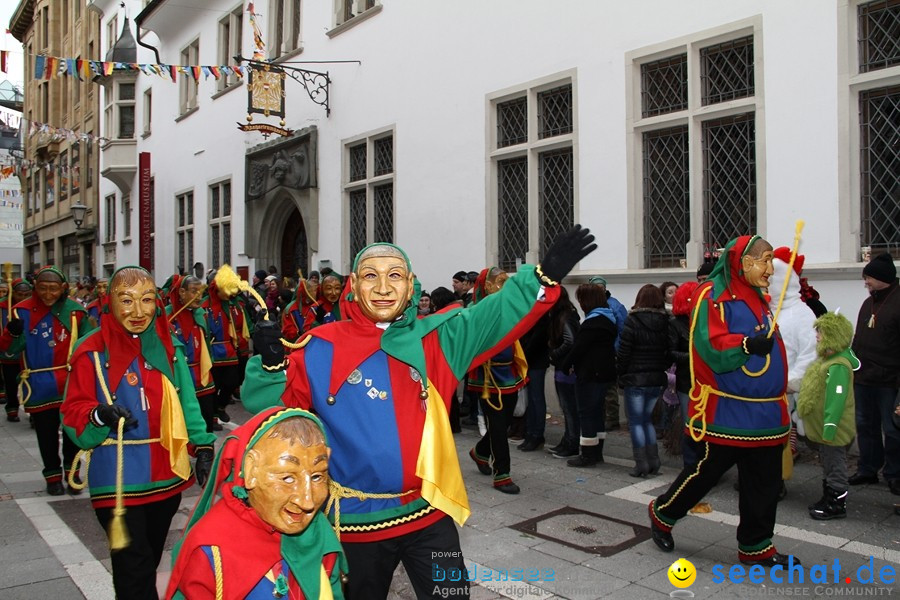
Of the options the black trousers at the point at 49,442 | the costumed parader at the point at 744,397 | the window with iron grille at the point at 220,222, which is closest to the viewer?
the costumed parader at the point at 744,397

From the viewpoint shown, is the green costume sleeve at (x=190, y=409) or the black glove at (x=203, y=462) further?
the green costume sleeve at (x=190, y=409)

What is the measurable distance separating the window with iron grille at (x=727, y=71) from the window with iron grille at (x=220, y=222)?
44.1ft

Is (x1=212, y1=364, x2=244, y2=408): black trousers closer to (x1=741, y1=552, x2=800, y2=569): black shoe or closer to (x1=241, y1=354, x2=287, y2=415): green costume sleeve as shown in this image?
(x1=241, y1=354, x2=287, y2=415): green costume sleeve

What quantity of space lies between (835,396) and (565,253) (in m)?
3.74

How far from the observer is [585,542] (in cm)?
524

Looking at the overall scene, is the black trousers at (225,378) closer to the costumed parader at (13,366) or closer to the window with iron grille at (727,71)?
the costumed parader at (13,366)

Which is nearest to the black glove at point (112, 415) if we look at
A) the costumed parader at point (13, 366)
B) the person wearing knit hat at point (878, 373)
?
the person wearing knit hat at point (878, 373)

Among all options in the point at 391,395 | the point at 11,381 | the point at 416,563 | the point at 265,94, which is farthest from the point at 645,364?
the point at 265,94

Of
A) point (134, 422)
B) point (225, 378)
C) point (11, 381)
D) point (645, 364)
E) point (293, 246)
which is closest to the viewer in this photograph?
point (134, 422)

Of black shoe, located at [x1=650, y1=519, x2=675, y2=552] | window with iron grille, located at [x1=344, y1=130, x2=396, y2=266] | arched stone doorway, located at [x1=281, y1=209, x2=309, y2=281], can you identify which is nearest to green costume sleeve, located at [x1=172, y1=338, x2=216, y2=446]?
black shoe, located at [x1=650, y1=519, x2=675, y2=552]

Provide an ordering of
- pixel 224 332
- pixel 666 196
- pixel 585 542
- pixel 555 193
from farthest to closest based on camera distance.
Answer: pixel 555 193 → pixel 666 196 → pixel 224 332 → pixel 585 542

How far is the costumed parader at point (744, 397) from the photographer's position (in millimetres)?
4570

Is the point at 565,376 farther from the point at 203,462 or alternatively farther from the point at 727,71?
the point at 203,462

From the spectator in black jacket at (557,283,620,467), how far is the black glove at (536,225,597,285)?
4.70 m
